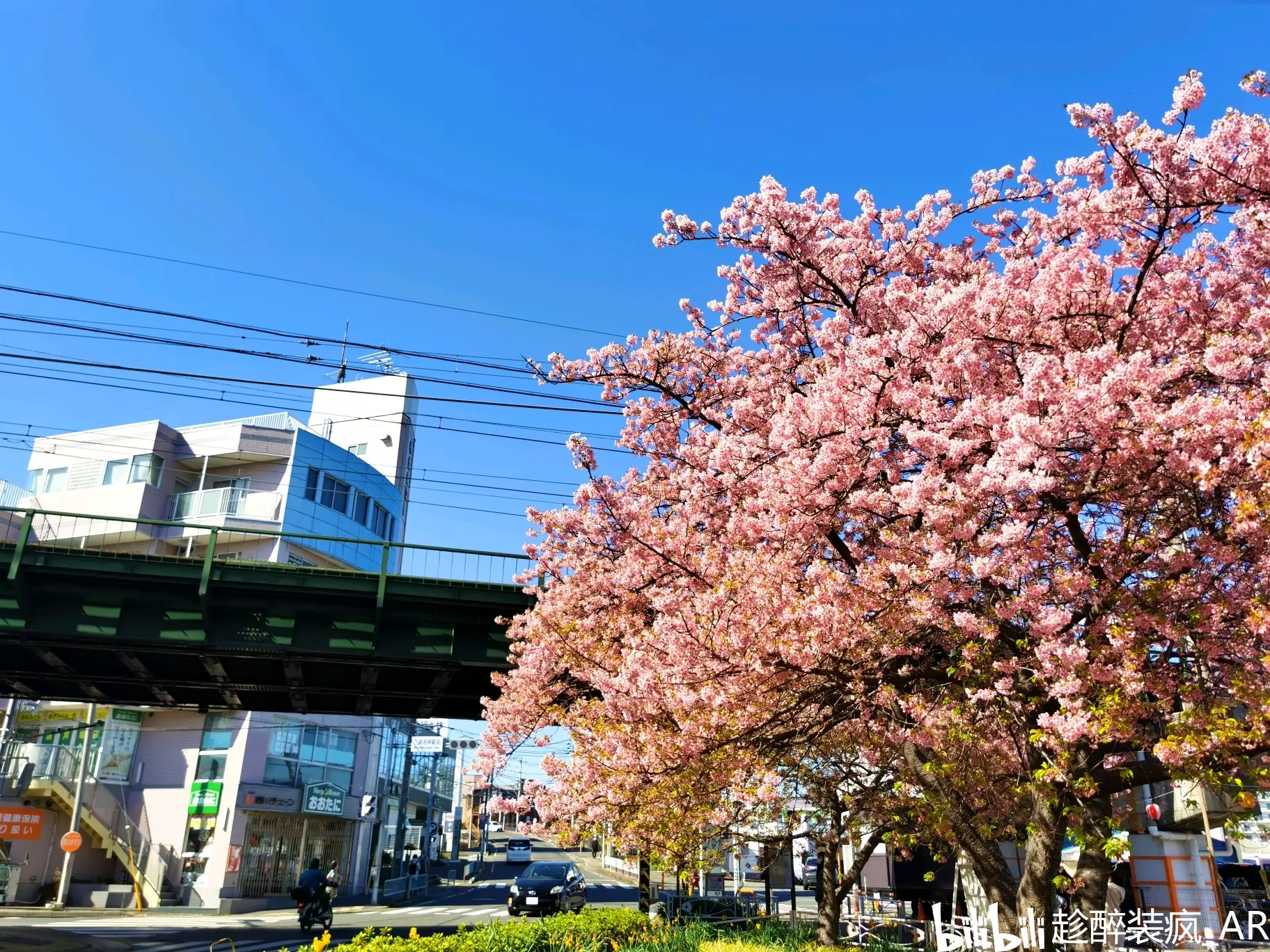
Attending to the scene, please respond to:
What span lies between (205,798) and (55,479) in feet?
72.6

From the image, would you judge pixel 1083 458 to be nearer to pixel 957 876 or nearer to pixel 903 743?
pixel 903 743

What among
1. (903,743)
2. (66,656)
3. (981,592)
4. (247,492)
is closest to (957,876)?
(903,743)

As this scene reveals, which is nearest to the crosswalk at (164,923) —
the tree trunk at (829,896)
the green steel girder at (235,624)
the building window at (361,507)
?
the green steel girder at (235,624)

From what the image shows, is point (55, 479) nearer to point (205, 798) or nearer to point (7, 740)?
point (7, 740)

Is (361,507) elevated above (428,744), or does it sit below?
above

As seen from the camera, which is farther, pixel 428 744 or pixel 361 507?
pixel 428 744

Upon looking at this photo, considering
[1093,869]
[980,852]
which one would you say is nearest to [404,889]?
[980,852]

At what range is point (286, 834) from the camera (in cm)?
4084

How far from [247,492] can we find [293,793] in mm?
15450

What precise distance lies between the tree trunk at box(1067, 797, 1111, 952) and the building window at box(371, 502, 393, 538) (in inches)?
1881

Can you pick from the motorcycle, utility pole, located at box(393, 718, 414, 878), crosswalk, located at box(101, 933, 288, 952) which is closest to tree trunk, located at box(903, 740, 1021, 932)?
crosswalk, located at box(101, 933, 288, 952)

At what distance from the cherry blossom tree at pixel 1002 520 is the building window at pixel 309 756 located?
32937mm

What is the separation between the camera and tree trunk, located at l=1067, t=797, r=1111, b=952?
8273 mm

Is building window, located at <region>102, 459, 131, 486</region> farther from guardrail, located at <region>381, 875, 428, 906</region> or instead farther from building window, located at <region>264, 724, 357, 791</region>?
guardrail, located at <region>381, 875, 428, 906</region>
